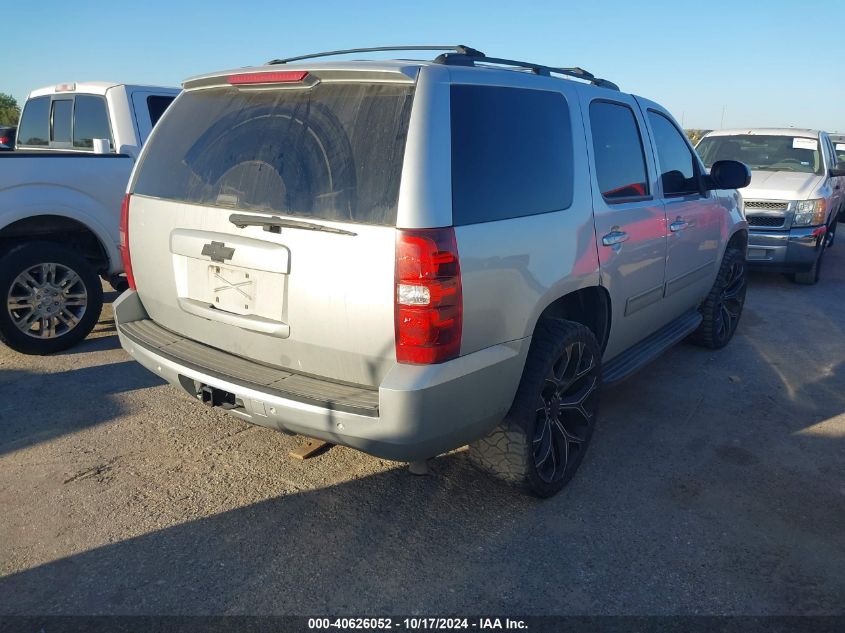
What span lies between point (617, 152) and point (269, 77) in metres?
1.97

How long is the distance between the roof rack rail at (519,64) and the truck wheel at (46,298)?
3.47 metres

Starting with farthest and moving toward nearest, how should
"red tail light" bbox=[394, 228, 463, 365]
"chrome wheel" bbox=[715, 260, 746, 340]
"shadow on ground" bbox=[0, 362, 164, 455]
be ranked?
"chrome wheel" bbox=[715, 260, 746, 340] < "shadow on ground" bbox=[0, 362, 164, 455] < "red tail light" bbox=[394, 228, 463, 365]

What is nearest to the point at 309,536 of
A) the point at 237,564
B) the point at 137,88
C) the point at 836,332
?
the point at 237,564

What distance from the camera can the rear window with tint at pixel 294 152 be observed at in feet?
8.27

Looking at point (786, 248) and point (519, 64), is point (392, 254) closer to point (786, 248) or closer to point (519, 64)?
point (519, 64)

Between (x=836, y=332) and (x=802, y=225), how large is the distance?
2130mm

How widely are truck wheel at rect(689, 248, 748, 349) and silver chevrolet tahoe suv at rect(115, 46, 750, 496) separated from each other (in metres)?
2.15

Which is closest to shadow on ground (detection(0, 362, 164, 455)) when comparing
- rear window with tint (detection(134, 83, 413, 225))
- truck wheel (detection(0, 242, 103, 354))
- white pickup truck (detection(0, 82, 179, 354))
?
truck wheel (detection(0, 242, 103, 354))

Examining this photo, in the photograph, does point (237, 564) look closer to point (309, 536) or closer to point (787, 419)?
point (309, 536)

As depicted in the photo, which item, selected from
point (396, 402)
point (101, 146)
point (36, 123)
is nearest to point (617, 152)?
point (396, 402)

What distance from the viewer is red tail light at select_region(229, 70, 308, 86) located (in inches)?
110

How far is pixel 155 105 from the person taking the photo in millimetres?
6156

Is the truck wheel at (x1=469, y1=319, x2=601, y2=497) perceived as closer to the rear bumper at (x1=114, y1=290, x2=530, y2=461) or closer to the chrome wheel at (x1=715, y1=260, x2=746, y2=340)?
the rear bumper at (x1=114, y1=290, x2=530, y2=461)

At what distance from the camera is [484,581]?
2680 mm
